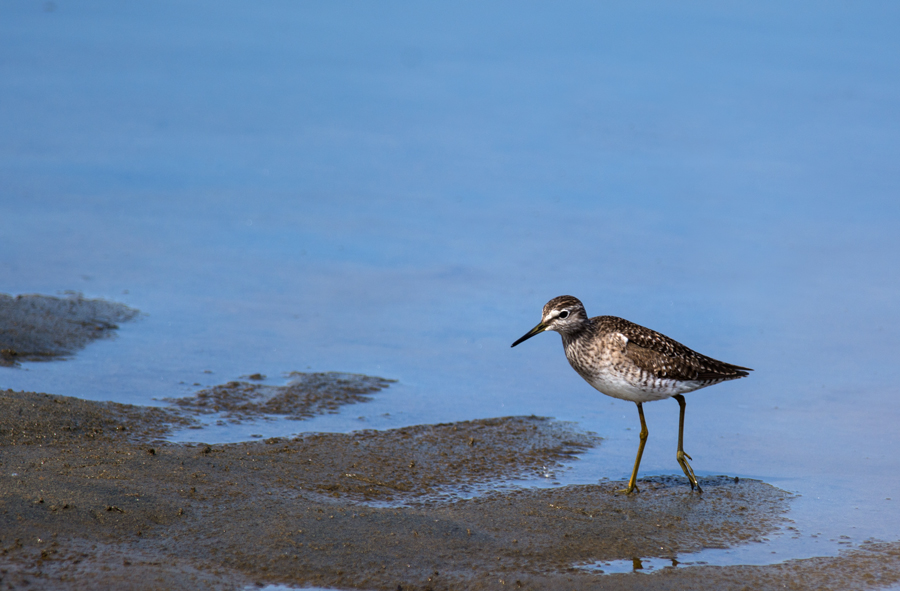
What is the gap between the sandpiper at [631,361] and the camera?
6.62 meters

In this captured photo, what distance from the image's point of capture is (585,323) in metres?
6.98

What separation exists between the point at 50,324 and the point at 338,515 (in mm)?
4113

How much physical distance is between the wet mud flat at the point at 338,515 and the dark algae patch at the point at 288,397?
14.0 inches

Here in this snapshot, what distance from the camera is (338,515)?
18.7ft

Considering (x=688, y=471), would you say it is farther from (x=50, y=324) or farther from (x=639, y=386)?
(x=50, y=324)

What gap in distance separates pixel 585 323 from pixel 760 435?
1743mm

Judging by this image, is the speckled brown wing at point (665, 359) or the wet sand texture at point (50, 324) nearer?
the speckled brown wing at point (665, 359)

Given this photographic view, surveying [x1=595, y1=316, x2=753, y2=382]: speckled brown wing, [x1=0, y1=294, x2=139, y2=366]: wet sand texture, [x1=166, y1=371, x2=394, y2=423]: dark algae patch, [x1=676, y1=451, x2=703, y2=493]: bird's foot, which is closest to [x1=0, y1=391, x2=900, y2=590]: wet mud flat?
[x1=676, y1=451, x2=703, y2=493]: bird's foot

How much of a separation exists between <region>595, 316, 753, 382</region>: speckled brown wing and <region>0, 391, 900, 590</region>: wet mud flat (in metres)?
0.73

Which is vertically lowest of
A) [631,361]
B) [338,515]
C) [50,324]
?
[338,515]

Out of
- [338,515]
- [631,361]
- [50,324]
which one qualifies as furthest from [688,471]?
[50,324]

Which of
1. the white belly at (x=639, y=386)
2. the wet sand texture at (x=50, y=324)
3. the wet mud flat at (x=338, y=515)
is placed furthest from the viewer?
the wet sand texture at (x=50, y=324)

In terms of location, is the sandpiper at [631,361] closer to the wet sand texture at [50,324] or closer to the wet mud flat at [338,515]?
the wet mud flat at [338,515]

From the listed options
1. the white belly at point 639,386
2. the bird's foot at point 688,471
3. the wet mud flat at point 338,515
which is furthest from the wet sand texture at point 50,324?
the bird's foot at point 688,471
